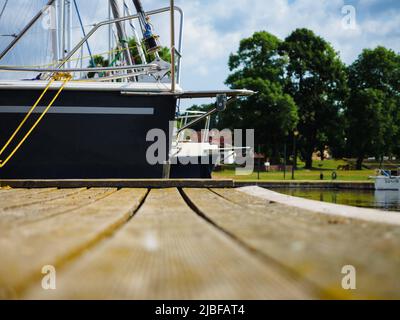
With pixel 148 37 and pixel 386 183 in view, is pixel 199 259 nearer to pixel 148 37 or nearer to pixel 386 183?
pixel 148 37

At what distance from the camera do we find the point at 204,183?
17.3 ft

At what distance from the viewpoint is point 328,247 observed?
1.37m

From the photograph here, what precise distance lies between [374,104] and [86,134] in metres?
41.6

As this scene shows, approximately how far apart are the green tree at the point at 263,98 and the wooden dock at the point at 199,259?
3837cm

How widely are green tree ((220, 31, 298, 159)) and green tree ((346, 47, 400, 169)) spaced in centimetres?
878

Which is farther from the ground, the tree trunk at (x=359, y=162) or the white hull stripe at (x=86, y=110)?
the white hull stripe at (x=86, y=110)

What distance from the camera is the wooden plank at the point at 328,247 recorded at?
100 cm

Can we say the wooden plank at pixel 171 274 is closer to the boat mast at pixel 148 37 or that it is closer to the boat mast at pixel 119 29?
the boat mast at pixel 148 37

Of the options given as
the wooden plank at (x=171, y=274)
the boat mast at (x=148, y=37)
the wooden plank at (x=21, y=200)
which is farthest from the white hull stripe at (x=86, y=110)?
the wooden plank at (x=171, y=274)

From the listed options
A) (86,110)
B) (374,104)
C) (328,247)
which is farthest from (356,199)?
(374,104)

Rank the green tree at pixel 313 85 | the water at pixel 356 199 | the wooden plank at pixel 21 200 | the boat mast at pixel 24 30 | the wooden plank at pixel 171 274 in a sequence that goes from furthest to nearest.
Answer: the green tree at pixel 313 85 < the water at pixel 356 199 < the boat mast at pixel 24 30 < the wooden plank at pixel 21 200 < the wooden plank at pixel 171 274

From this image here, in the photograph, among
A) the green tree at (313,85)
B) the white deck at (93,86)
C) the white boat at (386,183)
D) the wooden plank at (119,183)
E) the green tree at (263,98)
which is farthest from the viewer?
the green tree at (313,85)

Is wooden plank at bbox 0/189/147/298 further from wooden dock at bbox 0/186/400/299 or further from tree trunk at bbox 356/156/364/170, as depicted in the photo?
tree trunk at bbox 356/156/364/170

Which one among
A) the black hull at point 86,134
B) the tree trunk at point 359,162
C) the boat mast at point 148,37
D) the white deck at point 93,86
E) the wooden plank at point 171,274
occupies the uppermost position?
the boat mast at point 148,37
